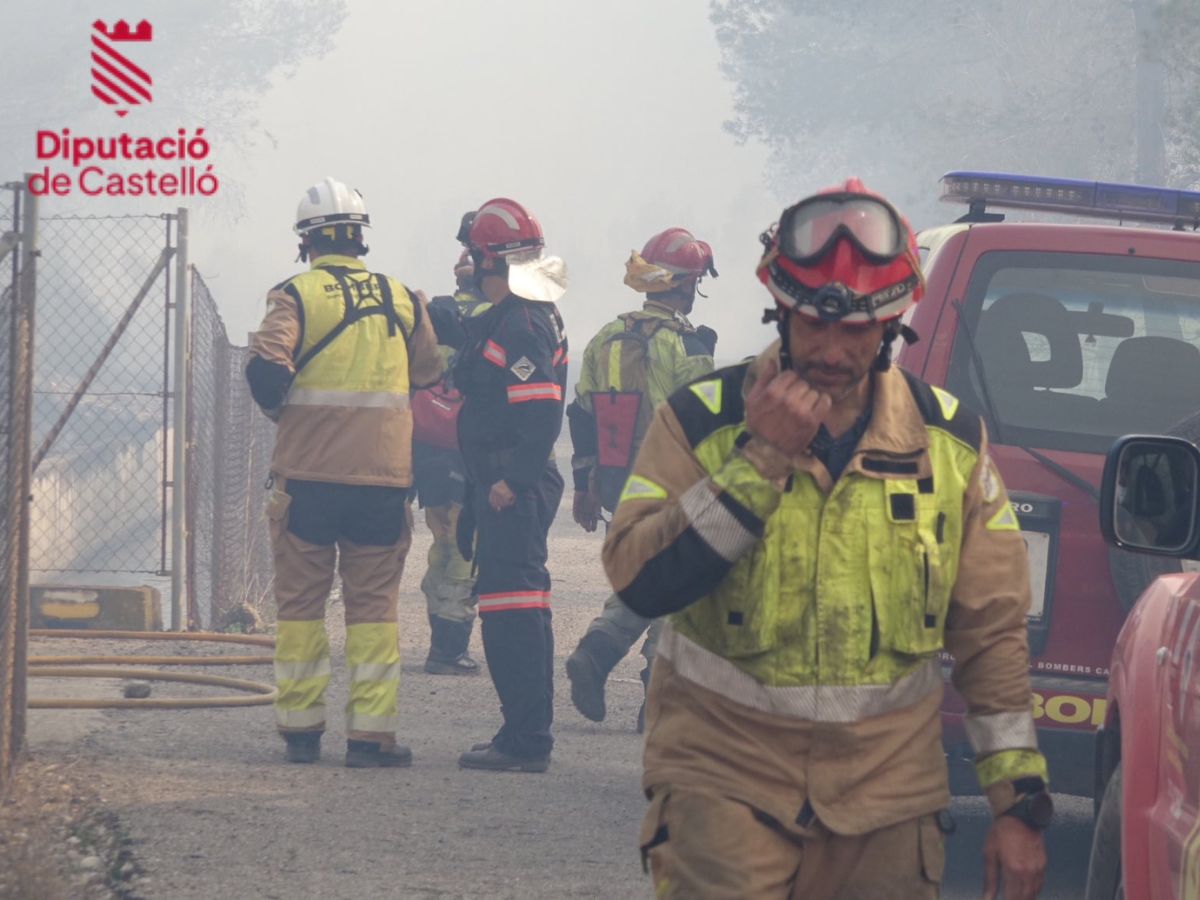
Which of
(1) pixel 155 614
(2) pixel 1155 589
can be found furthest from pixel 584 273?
(2) pixel 1155 589

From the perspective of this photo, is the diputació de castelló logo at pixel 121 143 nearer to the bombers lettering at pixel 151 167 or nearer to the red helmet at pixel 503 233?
the bombers lettering at pixel 151 167

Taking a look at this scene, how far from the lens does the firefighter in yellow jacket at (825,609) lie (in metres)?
3.15

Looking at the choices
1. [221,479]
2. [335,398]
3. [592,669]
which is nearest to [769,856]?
[335,398]

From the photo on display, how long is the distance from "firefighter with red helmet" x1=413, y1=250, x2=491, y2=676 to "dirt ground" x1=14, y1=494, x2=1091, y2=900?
3.45 ft

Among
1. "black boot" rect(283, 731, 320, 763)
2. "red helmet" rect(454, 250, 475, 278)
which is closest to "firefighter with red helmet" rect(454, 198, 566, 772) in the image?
"black boot" rect(283, 731, 320, 763)

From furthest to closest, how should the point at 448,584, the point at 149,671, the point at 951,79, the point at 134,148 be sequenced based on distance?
the point at 134,148 < the point at 951,79 < the point at 448,584 < the point at 149,671

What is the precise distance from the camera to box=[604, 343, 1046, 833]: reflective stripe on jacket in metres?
3.18

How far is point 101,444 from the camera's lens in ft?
104

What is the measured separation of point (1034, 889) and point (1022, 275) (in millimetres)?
3061

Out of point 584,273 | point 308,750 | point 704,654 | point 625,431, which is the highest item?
point 584,273

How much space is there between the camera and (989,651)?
3.32 meters

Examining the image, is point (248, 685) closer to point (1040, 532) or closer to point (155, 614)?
point (155, 614)

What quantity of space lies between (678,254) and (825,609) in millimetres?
6461

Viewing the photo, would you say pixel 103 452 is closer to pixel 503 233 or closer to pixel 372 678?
pixel 503 233
